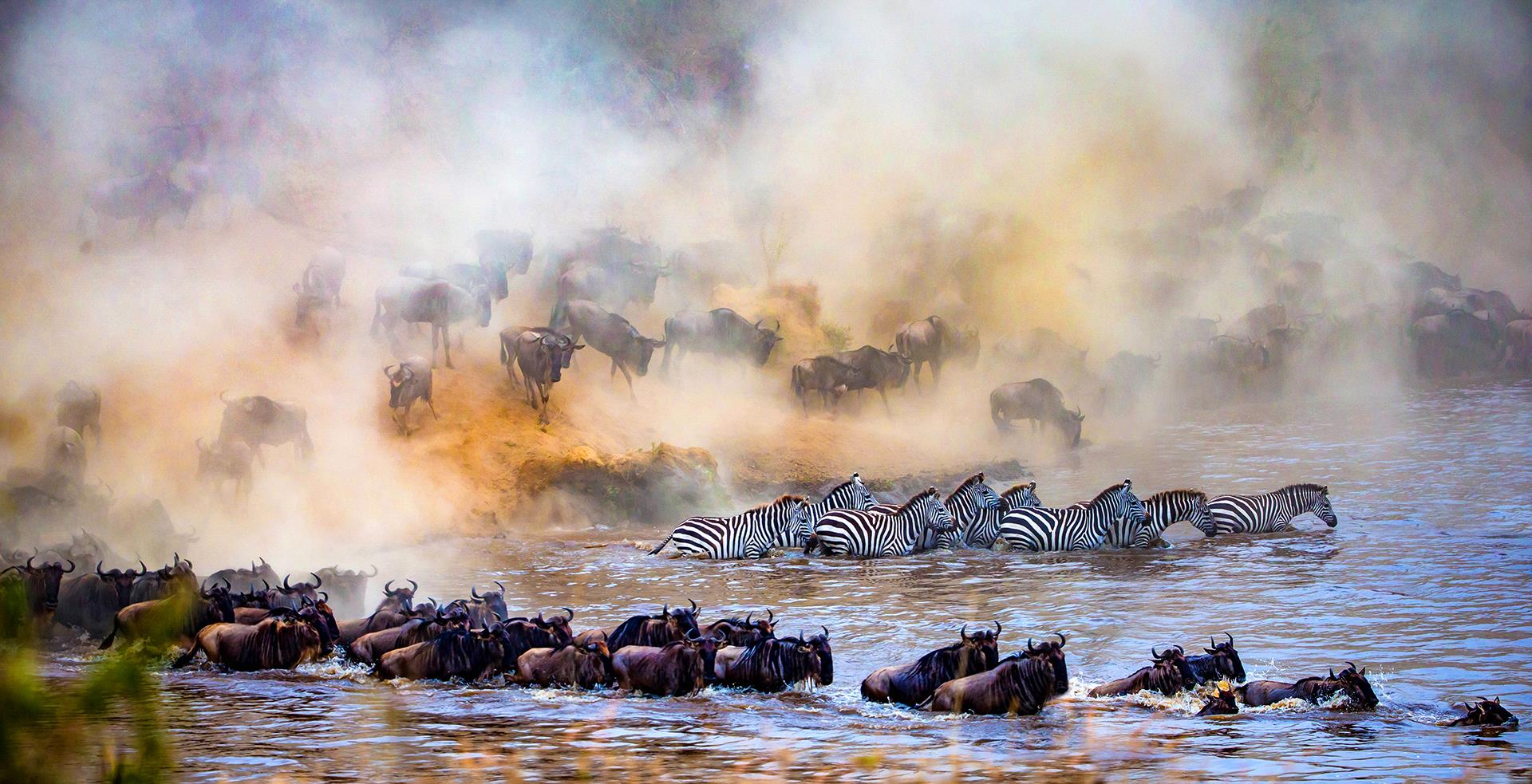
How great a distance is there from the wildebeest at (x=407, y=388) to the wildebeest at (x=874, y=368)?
8006 mm

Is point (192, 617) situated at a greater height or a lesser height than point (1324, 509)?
lesser

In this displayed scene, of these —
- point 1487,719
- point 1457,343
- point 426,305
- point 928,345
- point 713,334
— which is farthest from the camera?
point 1457,343

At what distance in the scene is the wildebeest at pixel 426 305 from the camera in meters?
21.4

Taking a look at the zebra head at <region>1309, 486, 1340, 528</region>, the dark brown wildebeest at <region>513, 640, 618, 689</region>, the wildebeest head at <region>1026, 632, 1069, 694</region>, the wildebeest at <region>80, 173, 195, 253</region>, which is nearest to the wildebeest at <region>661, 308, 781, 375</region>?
the wildebeest at <region>80, 173, 195, 253</region>

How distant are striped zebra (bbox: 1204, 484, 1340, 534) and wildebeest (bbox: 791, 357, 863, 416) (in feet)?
28.6

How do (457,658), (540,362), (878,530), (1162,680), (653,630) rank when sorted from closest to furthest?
(1162,680)
(457,658)
(653,630)
(878,530)
(540,362)

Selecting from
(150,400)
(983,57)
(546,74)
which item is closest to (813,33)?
(983,57)

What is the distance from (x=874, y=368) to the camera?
25234 mm

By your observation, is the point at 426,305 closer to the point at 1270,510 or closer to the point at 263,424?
the point at 263,424

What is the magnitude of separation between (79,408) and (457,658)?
10353 millimetres

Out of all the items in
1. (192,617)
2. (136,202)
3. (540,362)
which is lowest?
(192,617)

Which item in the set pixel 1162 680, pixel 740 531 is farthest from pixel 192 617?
pixel 1162 680

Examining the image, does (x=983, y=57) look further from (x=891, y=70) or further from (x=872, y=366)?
(x=872, y=366)

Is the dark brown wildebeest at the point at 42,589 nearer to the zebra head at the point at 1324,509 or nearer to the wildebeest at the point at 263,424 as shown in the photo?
the wildebeest at the point at 263,424
